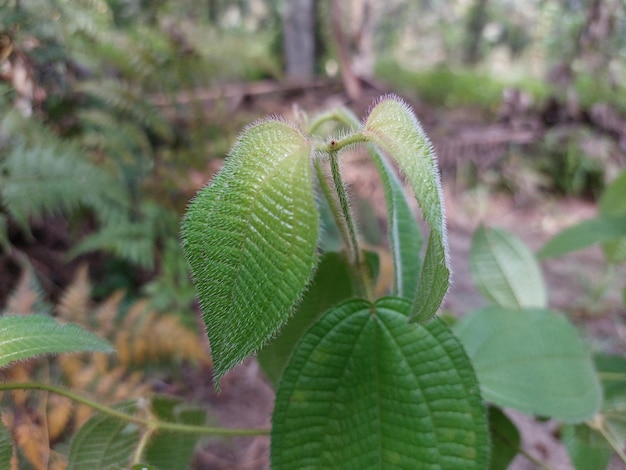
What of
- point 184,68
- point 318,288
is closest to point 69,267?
point 184,68

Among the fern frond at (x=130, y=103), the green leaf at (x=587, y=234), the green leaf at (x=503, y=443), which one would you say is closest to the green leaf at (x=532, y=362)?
the green leaf at (x=503, y=443)

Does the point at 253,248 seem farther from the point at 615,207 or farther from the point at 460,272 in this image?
the point at 460,272

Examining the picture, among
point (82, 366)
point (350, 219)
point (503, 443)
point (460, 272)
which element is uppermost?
point (350, 219)

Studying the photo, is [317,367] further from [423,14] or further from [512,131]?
[423,14]

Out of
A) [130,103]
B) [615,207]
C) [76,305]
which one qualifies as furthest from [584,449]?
[130,103]

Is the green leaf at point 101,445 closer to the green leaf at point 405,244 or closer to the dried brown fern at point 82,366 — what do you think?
the dried brown fern at point 82,366
